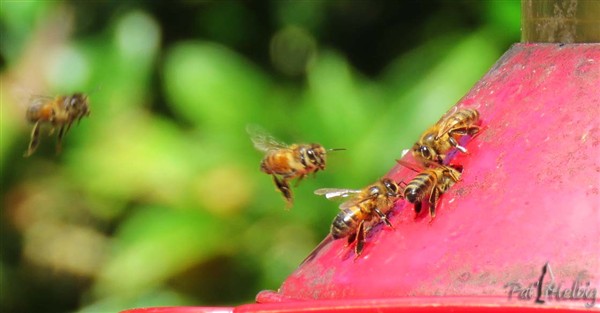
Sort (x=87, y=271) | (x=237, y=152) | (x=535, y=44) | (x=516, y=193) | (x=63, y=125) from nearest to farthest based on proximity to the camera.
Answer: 1. (x=516, y=193)
2. (x=535, y=44)
3. (x=63, y=125)
4. (x=237, y=152)
5. (x=87, y=271)

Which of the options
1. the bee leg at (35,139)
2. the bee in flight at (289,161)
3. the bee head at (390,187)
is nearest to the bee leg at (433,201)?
the bee head at (390,187)

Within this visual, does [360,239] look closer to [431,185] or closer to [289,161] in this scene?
[431,185]

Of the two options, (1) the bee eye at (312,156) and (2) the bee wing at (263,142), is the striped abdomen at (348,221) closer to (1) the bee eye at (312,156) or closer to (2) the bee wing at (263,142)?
(1) the bee eye at (312,156)

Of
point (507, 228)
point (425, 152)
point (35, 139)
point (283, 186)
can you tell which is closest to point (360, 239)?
point (425, 152)

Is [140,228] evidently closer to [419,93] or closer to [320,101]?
[320,101]

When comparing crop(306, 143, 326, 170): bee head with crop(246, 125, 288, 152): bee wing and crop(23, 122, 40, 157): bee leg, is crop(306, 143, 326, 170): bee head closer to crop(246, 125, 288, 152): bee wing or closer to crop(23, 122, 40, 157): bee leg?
crop(246, 125, 288, 152): bee wing

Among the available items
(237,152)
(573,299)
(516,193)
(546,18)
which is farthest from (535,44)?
(237,152)

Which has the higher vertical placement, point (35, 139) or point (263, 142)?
point (263, 142)
